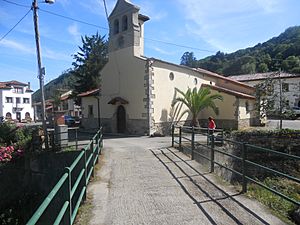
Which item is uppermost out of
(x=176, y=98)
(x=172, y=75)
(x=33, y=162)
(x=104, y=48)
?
(x=104, y=48)

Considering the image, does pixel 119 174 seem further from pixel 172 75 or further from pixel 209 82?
pixel 209 82

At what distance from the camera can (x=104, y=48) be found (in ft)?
132

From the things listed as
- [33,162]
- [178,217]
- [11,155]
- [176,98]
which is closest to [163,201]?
[178,217]

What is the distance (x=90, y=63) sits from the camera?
36.4 metres

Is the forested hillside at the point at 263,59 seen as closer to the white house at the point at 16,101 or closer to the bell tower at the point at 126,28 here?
the bell tower at the point at 126,28

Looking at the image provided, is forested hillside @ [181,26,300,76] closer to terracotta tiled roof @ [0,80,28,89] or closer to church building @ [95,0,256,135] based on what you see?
church building @ [95,0,256,135]

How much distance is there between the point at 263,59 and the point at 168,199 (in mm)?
63043

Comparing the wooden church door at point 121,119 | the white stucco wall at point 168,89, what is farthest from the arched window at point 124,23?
the wooden church door at point 121,119

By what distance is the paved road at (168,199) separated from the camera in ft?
15.2

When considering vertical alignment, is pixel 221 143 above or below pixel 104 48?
below

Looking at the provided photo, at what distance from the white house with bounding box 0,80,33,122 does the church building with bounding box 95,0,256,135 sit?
41.9 m

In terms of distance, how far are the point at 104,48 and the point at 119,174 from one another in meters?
34.3

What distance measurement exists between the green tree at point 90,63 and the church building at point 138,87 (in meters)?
11.2

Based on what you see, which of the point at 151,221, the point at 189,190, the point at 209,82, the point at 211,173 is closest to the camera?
the point at 151,221
